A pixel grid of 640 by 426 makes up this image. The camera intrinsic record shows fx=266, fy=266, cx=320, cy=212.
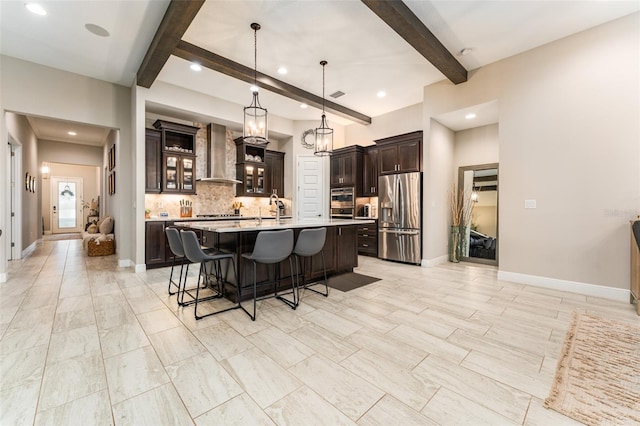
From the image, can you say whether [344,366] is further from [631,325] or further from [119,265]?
[119,265]

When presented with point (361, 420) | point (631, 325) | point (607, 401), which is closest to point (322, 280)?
point (361, 420)

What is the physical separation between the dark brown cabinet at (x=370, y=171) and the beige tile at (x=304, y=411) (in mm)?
5127

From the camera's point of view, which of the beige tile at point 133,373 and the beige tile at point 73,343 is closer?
the beige tile at point 133,373

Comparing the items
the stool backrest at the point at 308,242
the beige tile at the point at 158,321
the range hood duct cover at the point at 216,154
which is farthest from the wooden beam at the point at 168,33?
the beige tile at the point at 158,321

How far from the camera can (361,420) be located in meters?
1.42

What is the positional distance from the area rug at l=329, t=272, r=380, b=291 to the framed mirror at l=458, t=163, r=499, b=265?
109 inches

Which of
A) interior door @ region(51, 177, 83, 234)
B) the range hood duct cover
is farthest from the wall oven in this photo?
interior door @ region(51, 177, 83, 234)

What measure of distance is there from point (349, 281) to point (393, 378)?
2278 millimetres

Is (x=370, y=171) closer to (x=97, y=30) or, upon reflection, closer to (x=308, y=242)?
(x=308, y=242)

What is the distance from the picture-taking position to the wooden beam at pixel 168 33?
8.74ft

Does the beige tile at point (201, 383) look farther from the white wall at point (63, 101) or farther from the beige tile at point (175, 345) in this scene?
the white wall at point (63, 101)

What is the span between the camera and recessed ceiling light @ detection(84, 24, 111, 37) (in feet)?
10.8

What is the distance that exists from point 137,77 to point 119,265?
3.38 metres

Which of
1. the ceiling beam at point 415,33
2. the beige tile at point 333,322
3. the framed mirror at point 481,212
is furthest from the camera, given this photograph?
the framed mirror at point 481,212
